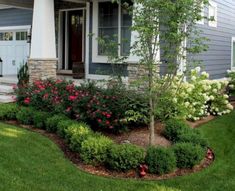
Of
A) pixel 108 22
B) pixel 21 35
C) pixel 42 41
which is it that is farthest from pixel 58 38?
pixel 42 41

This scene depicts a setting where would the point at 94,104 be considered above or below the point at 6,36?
below

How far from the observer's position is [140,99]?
759 centimetres

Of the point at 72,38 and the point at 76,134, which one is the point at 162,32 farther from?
the point at 72,38

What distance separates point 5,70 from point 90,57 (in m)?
6.92

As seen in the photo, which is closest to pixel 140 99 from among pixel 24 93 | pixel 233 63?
pixel 24 93

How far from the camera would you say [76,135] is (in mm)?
6715

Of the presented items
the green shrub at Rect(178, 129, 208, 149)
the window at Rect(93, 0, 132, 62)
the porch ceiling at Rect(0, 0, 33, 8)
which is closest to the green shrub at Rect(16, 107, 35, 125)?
the green shrub at Rect(178, 129, 208, 149)

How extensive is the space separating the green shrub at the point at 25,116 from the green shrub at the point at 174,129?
311 cm

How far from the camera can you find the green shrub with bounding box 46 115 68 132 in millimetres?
7895

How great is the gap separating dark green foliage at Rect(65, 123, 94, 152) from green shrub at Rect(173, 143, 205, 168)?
1603 millimetres

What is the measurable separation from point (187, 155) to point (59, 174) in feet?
6.78

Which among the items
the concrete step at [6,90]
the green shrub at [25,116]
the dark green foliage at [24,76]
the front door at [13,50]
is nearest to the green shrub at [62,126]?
the green shrub at [25,116]

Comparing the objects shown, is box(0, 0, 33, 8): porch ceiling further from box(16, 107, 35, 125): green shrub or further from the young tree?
the young tree

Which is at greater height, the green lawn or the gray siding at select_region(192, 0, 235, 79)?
the gray siding at select_region(192, 0, 235, 79)
